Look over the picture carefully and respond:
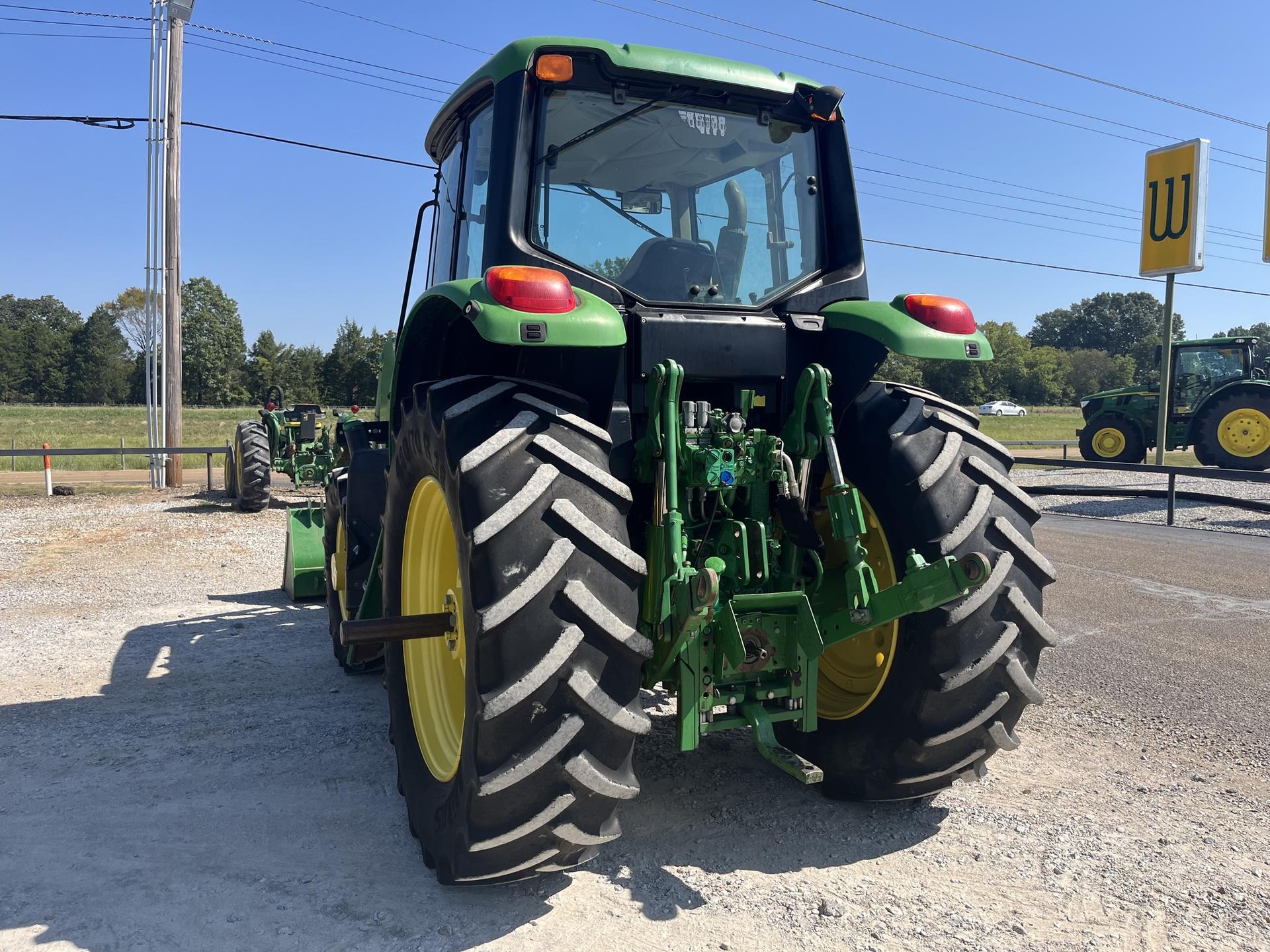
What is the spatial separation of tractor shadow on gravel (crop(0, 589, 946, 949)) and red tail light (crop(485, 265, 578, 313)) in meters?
1.79

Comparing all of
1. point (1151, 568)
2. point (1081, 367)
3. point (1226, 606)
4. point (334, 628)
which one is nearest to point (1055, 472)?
point (1151, 568)

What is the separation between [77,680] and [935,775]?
4637 millimetres

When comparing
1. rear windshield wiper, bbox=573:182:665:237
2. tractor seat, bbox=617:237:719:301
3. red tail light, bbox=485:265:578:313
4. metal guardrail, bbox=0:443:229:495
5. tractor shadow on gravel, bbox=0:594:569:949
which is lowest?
tractor shadow on gravel, bbox=0:594:569:949

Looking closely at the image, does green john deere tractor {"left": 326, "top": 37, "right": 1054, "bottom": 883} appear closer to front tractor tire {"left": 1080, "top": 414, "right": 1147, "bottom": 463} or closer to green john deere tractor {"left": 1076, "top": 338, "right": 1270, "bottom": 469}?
green john deere tractor {"left": 1076, "top": 338, "right": 1270, "bottom": 469}

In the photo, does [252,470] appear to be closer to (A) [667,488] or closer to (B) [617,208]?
(B) [617,208]

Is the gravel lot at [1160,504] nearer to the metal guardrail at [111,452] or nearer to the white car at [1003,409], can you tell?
the metal guardrail at [111,452]

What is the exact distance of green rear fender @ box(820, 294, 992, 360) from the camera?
321 cm

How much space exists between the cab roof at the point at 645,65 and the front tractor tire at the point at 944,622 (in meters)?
1.36

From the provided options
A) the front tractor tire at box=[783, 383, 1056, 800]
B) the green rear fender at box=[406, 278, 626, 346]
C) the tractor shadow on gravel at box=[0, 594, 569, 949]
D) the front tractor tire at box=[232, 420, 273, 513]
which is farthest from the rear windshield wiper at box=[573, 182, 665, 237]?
the front tractor tire at box=[232, 420, 273, 513]

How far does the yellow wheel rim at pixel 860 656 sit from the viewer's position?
10.9 ft

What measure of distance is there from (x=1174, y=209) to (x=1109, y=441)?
6.43 meters

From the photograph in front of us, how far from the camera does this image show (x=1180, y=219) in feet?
50.1

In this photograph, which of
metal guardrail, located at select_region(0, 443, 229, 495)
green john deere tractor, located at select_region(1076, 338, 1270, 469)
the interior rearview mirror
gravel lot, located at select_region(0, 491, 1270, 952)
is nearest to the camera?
gravel lot, located at select_region(0, 491, 1270, 952)

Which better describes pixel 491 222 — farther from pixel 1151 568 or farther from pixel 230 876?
pixel 1151 568
